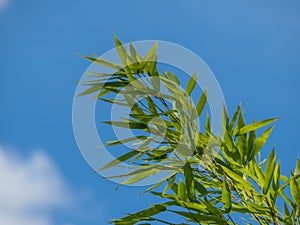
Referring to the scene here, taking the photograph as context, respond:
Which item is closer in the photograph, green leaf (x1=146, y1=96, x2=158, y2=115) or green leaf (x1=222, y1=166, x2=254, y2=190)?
green leaf (x1=222, y1=166, x2=254, y2=190)

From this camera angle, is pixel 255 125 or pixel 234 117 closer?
pixel 255 125

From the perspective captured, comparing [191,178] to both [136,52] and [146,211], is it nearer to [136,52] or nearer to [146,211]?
[146,211]

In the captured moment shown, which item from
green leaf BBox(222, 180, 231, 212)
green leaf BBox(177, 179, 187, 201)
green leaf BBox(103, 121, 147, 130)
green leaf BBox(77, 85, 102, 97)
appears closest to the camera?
green leaf BBox(222, 180, 231, 212)

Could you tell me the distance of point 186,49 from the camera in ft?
6.02

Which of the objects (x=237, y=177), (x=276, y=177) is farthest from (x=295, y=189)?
(x=237, y=177)

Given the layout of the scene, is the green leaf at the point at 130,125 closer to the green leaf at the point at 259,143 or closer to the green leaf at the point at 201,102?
the green leaf at the point at 201,102

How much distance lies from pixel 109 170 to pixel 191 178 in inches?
13.6

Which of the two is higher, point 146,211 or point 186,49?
point 186,49

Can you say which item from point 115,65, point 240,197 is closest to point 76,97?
point 115,65

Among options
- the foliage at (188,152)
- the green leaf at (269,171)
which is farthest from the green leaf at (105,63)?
the green leaf at (269,171)

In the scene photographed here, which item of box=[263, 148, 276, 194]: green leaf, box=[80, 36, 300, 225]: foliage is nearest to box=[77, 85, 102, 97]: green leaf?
box=[80, 36, 300, 225]: foliage

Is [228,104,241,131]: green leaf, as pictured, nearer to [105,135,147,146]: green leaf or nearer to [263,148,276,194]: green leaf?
[263,148,276,194]: green leaf

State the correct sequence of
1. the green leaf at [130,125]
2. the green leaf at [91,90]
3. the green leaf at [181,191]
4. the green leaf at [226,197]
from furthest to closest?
the green leaf at [91,90]
the green leaf at [130,125]
the green leaf at [181,191]
the green leaf at [226,197]

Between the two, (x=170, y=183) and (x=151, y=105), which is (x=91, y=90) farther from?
(x=170, y=183)
